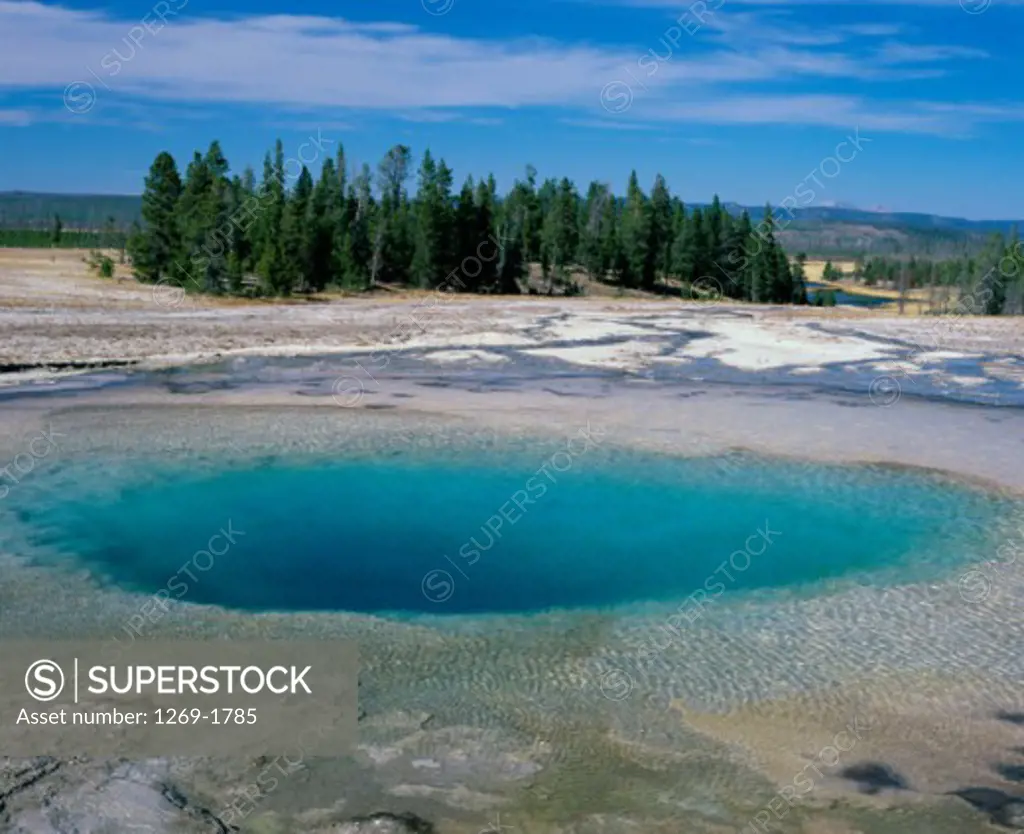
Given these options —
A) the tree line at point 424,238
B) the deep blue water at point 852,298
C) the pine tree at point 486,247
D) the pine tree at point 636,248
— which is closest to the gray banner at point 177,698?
the tree line at point 424,238

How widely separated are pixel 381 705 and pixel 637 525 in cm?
445

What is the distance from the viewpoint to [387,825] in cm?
486

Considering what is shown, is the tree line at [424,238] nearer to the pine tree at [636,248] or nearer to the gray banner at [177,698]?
the pine tree at [636,248]

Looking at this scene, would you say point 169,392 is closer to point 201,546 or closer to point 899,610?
point 201,546

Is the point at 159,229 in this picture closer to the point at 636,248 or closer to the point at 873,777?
the point at 636,248

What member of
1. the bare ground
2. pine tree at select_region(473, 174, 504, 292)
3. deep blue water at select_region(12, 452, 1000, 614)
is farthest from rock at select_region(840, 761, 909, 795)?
pine tree at select_region(473, 174, 504, 292)

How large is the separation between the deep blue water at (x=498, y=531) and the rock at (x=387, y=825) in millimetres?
2854

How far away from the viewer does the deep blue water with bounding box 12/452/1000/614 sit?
8.40m

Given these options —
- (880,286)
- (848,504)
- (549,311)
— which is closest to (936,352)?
(549,311)

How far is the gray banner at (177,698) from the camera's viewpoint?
18.3ft

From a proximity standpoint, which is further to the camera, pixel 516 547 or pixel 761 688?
pixel 516 547

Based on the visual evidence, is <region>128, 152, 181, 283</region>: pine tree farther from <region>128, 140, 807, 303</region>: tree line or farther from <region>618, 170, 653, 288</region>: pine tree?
<region>618, 170, 653, 288</region>: pine tree

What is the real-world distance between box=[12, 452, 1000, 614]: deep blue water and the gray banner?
1.05 meters

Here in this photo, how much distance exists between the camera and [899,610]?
7.92 m
